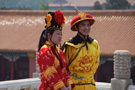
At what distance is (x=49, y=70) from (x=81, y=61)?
2.28ft

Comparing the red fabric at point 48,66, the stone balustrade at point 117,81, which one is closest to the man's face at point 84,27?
the red fabric at point 48,66

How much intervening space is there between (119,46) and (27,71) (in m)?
4.63

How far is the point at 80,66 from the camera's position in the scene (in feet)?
14.6

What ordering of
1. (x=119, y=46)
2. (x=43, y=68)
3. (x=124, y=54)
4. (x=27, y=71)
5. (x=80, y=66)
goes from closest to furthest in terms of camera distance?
(x=43, y=68) < (x=80, y=66) < (x=124, y=54) < (x=119, y=46) < (x=27, y=71)

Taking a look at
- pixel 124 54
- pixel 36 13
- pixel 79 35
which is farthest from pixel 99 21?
pixel 79 35

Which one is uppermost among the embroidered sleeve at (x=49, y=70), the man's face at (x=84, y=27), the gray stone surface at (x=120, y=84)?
the man's face at (x=84, y=27)

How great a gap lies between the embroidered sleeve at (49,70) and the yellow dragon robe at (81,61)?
1.90ft

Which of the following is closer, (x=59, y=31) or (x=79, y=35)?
(x=59, y=31)

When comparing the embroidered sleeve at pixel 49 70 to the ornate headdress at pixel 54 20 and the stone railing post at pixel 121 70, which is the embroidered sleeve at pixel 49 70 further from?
the stone railing post at pixel 121 70

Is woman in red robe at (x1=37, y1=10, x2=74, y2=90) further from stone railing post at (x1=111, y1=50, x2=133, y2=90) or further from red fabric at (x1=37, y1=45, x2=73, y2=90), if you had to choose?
stone railing post at (x1=111, y1=50, x2=133, y2=90)

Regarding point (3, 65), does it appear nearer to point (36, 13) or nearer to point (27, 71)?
point (27, 71)

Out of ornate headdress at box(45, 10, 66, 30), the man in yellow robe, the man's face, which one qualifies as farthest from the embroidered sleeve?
the man's face

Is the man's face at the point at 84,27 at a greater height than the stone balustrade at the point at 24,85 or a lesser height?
greater

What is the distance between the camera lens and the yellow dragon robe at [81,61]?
445 centimetres
